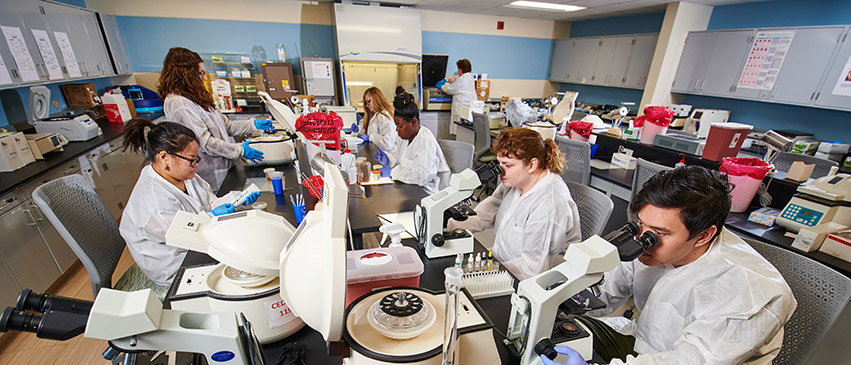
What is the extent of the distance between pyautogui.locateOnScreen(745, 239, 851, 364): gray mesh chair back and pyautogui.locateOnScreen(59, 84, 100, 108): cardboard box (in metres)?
6.10

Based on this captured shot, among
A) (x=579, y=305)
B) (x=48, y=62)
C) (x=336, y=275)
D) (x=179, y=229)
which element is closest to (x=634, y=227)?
(x=579, y=305)

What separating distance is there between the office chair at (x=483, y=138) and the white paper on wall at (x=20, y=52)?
4.61 meters

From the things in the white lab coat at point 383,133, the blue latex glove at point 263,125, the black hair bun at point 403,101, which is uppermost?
the black hair bun at point 403,101

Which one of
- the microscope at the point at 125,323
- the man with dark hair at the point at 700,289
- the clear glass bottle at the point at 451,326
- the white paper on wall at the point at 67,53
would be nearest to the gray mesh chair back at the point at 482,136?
the man with dark hair at the point at 700,289

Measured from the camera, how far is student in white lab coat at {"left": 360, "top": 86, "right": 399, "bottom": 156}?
365 cm

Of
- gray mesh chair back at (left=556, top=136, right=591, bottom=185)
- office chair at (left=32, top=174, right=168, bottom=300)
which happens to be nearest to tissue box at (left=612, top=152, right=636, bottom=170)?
gray mesh chair back at (left=556, top=136, right=591, bottom=185)

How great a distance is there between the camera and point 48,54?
10.7ft

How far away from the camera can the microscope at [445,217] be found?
137 centimetres

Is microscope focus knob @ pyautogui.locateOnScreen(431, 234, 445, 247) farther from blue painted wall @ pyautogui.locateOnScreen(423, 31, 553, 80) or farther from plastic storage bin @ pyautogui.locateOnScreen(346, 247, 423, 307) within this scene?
blue painted wall @ pyautogui.locateOnScreen(423, 31, 553, 80)

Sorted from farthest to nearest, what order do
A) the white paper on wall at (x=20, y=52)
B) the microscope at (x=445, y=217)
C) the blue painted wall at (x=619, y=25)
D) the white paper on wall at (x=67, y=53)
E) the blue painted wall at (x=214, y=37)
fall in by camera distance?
the blue painted wall at (x=619, y=25) → the blue painted wall at (x=214, y=37) → the white paper on wall at (x=67, y=53) → the white paper on wall at (x=20, y=52) → the microscope at (x=445, y=217)

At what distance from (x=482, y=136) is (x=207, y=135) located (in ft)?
10.6

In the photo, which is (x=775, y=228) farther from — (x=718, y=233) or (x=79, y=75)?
(x=79, y=75)

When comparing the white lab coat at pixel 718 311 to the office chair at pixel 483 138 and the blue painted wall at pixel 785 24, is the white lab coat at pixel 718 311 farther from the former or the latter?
the blue painted wall at pixel 785 24

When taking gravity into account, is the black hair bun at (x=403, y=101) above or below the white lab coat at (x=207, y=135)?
above
